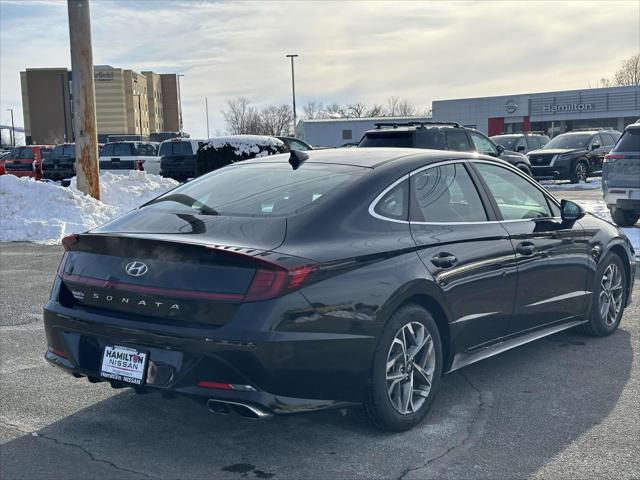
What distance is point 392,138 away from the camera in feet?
45.1

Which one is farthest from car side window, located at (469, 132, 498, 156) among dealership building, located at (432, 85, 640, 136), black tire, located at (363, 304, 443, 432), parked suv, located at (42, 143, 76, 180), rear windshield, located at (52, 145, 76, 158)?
dealership building, located at (432, 85, 640, 136)

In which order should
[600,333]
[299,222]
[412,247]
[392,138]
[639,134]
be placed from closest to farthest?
[299,222] → [412,247] → [600,333] → [639,134] → [392,138]

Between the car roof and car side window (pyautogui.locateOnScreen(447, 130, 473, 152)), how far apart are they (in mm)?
9151

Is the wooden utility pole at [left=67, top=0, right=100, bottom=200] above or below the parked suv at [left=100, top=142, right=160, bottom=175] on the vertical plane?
above

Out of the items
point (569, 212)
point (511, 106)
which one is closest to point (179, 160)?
point (569, 212)

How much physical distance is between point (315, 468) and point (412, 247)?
1.35 meters

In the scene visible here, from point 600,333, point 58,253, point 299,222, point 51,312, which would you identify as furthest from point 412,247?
point 58,253

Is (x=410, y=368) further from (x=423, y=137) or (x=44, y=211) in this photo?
(x=44, y=211)

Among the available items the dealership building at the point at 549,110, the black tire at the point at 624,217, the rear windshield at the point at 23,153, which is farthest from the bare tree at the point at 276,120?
the black tire at the point at 624,217

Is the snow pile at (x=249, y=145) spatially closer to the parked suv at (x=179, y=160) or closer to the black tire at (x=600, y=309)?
the parked suv at (x=179, y=160)

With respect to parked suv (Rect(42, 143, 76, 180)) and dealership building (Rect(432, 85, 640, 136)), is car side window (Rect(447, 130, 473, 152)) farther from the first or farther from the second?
dealership building (Rect(432, 85, 640, 136))

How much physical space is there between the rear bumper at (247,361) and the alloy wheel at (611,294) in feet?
10.2

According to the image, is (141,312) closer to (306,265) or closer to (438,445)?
(306,265)

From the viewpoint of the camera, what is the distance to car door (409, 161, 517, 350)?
4.60m
